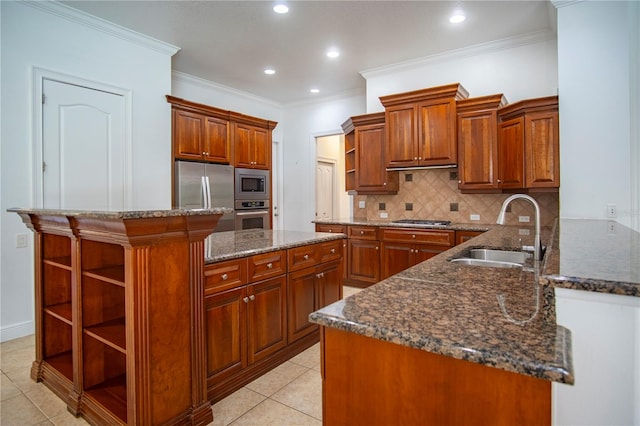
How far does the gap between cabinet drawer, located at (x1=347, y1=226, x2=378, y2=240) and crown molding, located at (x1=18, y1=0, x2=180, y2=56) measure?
3.09 metres

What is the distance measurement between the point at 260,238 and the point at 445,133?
8.55 ft

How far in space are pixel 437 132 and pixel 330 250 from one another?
86.1 inches

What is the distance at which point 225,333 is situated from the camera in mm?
2082

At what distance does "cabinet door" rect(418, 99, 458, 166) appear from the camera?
4082 mm

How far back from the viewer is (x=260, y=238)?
2830 mm

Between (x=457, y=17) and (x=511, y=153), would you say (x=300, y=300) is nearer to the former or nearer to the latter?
(x=511, y=153)

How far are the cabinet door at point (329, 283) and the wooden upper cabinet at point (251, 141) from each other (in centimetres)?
267

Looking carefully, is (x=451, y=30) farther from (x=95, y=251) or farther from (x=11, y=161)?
(x=11, y=161)

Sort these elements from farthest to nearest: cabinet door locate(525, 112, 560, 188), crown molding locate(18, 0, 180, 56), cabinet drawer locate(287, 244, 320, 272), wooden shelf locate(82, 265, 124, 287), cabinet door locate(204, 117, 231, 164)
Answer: cabinet door locate(204, 117, 231, 164) < cabinet door locate(525, 112, 560, 188) < crown molding locate(18, 0, 180, 56) < cabinet drawer locate(287, 244, 320, 272) < wooden shelf locate(82, 265, 124, 287)

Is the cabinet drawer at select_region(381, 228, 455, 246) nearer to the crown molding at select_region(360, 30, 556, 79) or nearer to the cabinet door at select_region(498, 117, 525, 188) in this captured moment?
the cabinet door at select_region(498, 117, 525, 188)

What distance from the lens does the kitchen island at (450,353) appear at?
27.1 inches

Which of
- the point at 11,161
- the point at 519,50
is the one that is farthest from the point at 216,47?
the point at 519,50

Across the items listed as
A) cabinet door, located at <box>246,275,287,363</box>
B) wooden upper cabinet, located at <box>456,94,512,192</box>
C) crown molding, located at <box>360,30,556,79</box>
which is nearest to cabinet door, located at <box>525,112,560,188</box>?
wooden upper cabinet, located at <box>456,94,512,192</box>

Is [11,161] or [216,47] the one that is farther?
[216,47]
